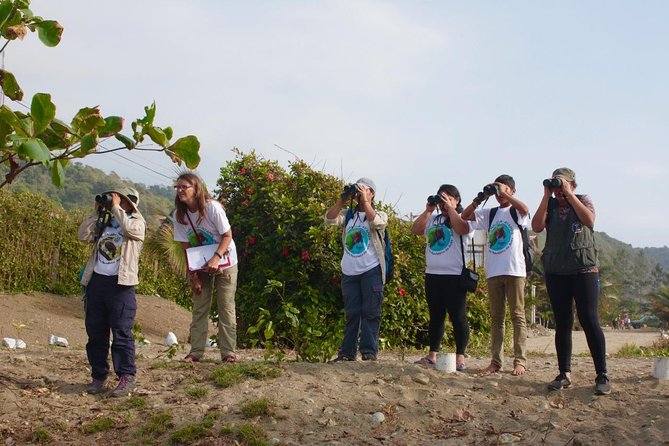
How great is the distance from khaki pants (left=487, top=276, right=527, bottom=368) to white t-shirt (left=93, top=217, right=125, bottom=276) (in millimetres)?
3070

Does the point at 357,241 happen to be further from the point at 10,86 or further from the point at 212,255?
the point at 10,86

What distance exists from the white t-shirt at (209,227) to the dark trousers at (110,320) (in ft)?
3.27

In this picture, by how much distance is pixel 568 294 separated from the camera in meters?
5.71

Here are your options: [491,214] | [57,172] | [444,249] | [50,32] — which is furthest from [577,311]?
[50,32]

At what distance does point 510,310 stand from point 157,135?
350 centimetres

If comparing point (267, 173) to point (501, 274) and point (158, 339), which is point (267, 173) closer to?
point (501, 274)

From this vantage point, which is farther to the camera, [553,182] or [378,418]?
[553,182]

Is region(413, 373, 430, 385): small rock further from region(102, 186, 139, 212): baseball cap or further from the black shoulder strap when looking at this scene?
region(102, 186, 139, 212): baseball cap

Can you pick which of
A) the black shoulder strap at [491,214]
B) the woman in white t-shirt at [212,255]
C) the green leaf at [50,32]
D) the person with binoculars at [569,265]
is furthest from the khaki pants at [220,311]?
the green leaf at [50,32]

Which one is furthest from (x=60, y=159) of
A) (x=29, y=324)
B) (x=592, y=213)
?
(x=29, y=324)

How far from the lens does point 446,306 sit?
6508 millimetres

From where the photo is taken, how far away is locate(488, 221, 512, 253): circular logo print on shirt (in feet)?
20.5

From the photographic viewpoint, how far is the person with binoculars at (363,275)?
641cm

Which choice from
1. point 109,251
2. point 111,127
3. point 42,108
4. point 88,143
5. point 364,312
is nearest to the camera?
point 42,108
